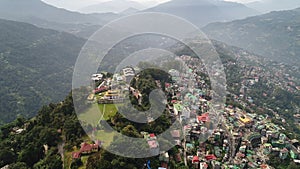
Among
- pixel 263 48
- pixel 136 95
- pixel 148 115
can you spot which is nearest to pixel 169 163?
pixel 148 115

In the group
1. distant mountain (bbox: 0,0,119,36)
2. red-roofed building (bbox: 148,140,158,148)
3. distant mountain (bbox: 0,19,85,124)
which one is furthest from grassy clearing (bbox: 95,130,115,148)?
distant mountain (bbox: 0,0,119,36)

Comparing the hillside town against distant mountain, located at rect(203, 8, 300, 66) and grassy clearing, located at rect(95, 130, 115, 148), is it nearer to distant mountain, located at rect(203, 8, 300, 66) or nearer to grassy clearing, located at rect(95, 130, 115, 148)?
grassy clearing, located at rect(95, 130, 115, 148)

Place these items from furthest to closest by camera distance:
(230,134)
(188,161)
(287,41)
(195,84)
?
1. (287,41)
2. (195,84)
3. (230,134)
4. (188,161)

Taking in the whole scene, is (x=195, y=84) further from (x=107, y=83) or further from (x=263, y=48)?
(x=263, y=48)

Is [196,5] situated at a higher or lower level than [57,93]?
higher

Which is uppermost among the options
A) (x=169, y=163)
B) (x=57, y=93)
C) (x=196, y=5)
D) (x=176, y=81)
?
(x=196, y=5)

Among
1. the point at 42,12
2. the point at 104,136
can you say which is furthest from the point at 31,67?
the point at 42,12

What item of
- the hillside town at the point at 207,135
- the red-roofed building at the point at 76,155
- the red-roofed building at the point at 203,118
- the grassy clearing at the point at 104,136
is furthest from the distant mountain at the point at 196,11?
the red-roofed building at the point at 76,155

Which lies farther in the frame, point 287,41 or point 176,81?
point 287,41
